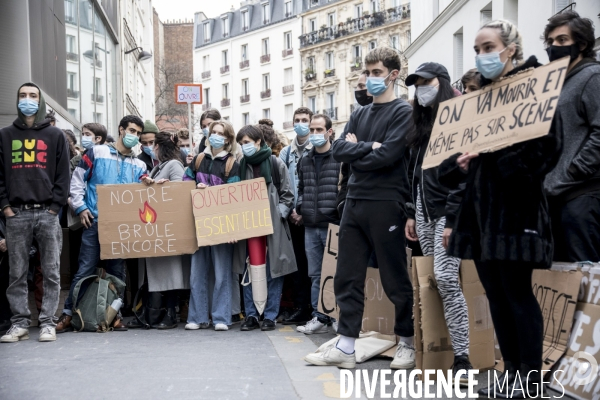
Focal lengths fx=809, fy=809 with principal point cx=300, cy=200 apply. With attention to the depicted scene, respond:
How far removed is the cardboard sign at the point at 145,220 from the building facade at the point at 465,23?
7.85 metres

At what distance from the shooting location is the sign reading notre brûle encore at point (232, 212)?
8.25 m

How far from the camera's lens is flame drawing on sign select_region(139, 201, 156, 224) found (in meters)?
8.38

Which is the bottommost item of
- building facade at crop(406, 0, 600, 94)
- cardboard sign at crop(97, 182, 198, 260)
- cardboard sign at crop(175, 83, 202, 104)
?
cardboard sign at crop(97, 182, 198, 260)

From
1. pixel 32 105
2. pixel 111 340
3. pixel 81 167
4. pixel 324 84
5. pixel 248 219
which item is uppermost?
pixel 324 84

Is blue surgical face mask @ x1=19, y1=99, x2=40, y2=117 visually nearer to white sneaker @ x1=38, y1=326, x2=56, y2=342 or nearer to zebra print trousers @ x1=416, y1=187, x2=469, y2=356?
white sneaker @ x1=38, y1=326, x2=56, y2=342

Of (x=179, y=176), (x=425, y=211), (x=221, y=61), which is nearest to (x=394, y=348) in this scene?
(x=425, y=211)

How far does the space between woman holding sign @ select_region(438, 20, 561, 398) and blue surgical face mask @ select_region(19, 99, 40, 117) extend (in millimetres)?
4542

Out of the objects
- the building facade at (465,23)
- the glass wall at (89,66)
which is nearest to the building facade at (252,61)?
the building facade at (465,23)

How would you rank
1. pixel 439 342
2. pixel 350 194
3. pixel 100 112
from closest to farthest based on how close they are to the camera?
pixel 439 342, pixel 350 194, pixel 100 112

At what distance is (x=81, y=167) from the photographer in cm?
851

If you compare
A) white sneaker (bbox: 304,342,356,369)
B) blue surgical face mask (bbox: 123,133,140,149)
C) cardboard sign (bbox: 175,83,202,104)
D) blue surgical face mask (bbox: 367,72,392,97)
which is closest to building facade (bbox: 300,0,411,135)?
cardboard sign (bbox: 175,83,202,104)

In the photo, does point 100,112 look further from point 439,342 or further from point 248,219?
point 439,342

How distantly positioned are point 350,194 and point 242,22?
67753 mm

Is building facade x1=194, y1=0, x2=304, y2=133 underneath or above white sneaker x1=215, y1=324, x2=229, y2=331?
above
